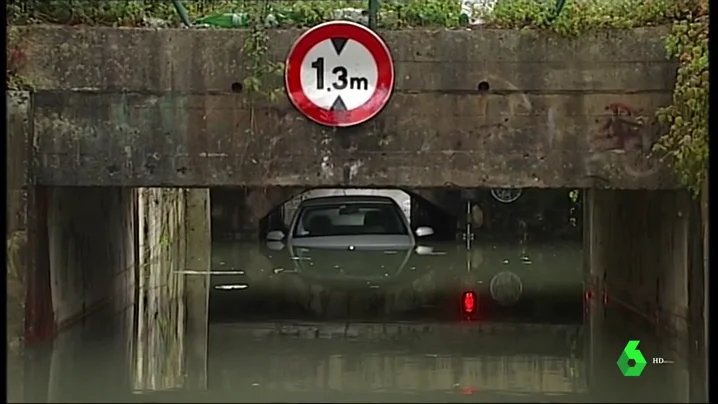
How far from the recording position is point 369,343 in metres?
8.66

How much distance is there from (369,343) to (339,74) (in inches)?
91.2

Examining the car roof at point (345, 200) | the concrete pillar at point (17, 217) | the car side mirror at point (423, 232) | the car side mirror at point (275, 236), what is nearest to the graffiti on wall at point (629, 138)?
the concrete pillar at point (17, 217)

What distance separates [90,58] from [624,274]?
546cm

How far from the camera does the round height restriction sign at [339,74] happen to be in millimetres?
7320

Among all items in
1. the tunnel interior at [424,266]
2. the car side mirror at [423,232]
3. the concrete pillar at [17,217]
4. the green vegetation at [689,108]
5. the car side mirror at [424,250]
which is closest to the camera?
the green vegetation at [689,108]

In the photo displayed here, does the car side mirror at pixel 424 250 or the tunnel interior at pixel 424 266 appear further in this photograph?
the car side mirror at pixel 424 250

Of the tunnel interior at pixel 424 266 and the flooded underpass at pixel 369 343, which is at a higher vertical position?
the tunnel interior at pixel 424 266

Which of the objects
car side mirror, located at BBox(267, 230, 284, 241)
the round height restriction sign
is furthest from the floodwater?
car side mirror, located at BBox(267, 230, 284, 241)

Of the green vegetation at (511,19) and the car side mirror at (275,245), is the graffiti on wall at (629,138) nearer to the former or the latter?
the green vegetation at (511,19)

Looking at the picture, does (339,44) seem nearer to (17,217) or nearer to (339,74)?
(339,74)

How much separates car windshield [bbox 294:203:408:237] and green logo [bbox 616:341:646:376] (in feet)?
30.5

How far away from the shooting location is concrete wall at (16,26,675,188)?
7344mm

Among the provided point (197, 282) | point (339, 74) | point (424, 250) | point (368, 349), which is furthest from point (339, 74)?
point (424, 250)

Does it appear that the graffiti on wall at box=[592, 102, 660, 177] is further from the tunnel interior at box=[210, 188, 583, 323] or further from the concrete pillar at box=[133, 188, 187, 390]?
the concrete pillar at box=[133, 188, 187, 390]
